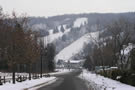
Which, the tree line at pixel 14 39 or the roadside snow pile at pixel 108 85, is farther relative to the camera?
the tree line at pixel 14 39

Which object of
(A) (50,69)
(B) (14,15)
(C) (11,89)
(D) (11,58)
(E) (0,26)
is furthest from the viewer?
(A) (50,69)

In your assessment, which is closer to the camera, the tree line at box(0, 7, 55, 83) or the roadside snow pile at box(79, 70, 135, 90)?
the roadside snow pile at box(79, 70, 135, 90)

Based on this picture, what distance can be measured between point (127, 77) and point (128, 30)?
13.5 metres

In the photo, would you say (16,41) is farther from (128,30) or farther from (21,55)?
(128,30)

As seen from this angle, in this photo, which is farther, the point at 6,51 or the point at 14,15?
the point at 14,15

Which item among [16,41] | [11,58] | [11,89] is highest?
[16,41]

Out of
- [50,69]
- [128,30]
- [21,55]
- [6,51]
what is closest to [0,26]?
[6,51]

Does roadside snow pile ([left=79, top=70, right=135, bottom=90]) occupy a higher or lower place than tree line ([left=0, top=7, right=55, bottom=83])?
lower

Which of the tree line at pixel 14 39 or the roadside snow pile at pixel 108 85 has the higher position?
the tree line at pixel 14 39

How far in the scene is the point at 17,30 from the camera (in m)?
34.6

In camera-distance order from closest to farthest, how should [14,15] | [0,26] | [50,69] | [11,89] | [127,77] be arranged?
1. [11,89]
2. [0,26]
3. [127,77]
4. [14,15]
5. [50,69]

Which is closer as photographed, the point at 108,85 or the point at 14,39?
the point at 108,85

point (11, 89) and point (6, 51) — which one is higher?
point (6, 51)

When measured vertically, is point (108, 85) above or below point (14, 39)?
below
